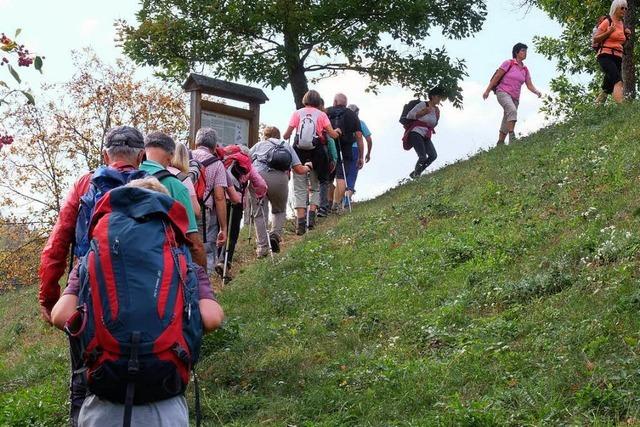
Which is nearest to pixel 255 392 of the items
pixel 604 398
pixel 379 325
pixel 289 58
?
pixel 379 325

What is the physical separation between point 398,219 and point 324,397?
646 cm

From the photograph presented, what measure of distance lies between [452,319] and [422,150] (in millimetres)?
9802

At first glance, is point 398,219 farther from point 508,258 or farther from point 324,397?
point 324,397

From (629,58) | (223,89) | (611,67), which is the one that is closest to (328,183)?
(223,89)

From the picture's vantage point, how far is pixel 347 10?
20.7 meters

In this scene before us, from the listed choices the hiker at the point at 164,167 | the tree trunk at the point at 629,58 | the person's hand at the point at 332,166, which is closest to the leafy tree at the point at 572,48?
the tree trunk at the point at 629,58

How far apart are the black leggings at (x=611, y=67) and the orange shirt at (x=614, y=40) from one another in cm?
8

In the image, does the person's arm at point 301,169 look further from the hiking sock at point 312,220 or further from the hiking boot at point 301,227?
the hiking sock at point 312,220

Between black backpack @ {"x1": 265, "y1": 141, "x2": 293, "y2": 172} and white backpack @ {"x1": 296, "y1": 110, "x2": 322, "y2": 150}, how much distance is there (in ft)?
5.71

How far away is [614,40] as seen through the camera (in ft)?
48.9

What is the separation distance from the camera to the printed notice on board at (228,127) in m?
14.7

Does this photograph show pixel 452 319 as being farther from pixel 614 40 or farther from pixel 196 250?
pixel 614 40

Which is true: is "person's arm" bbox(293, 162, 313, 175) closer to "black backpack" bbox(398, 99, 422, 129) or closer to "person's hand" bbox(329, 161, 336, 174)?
"person's hand" bbox(329, 161, 336, 174)

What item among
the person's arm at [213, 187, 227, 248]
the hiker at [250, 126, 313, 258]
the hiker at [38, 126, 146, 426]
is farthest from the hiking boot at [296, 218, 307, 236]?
the hiker at [38, 126, 146, 426]
